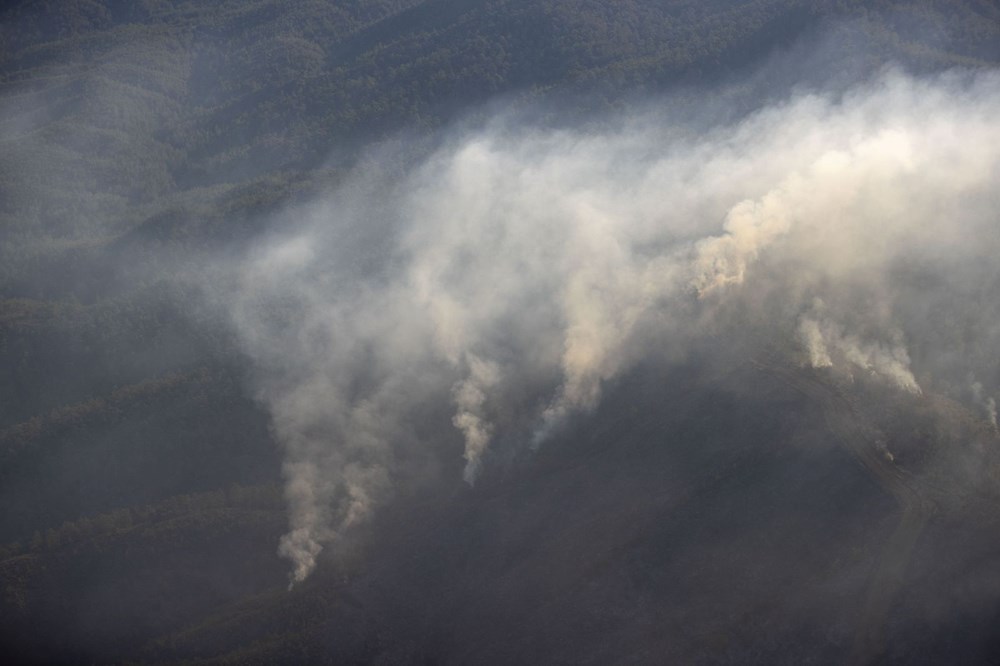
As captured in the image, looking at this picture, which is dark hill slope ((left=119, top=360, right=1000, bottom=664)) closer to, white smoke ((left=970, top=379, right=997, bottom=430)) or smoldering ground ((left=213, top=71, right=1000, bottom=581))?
white smoke ((left=970, top=379, right=997, bottom=430))

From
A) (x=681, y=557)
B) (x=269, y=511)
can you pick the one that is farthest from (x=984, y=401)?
(x=269, y=511)

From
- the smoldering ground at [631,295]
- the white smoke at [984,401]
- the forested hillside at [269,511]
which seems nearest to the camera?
the forested hillside at [269,511]

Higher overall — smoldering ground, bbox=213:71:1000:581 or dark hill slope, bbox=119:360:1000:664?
smoldering ground, bbox=213:71:1000:581

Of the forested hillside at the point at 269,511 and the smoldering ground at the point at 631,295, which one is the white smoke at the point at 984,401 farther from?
the forested hillside at the point at 269,511

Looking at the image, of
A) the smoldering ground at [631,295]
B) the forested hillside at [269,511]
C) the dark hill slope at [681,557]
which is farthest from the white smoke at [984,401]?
the dark hill slope at [681,557]

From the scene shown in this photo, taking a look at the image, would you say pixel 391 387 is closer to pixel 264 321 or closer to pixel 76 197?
pixel 264 321

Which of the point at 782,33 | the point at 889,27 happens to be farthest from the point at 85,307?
the point at 889,27

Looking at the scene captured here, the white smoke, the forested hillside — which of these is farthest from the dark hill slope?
the white smoke

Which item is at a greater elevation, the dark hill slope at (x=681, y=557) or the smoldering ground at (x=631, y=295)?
the smoldering ground at (x=631, y=295)
